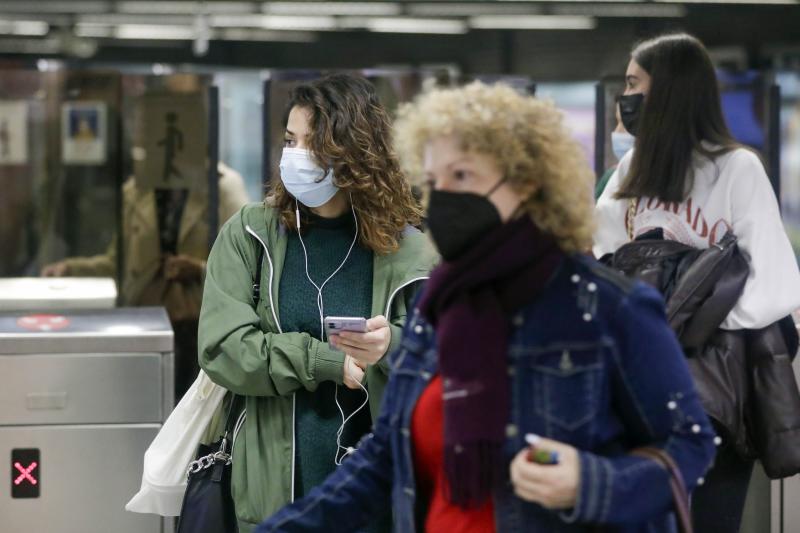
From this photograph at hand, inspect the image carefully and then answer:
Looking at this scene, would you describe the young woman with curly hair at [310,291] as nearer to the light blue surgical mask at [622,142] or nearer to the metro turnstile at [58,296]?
the light blue surgical mask at [622,142]

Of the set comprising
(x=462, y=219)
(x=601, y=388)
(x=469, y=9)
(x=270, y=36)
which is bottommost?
(x=601, y=388)

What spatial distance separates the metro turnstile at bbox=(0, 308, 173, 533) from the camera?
4.03 m

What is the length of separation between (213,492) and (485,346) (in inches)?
54.8

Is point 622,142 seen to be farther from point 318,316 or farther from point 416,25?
point 416,25

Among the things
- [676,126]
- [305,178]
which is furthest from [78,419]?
[676,126]

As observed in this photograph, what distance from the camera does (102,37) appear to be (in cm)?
1816

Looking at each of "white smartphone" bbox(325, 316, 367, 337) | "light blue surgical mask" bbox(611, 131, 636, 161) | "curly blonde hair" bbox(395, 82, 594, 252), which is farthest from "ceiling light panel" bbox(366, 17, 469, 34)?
"curly blonde hair" bbox(395, 82, 594, 252)

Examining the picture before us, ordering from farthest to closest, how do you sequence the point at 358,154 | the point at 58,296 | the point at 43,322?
the point at 58,296
the point at 43,322
the point at 358,154

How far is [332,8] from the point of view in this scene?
600 inches

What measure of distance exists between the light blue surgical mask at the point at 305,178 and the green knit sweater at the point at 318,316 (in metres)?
0.11

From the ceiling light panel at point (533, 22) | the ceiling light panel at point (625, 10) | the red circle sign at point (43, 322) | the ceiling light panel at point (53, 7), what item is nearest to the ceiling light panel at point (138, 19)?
the ceiling light panel at point (53, 7)

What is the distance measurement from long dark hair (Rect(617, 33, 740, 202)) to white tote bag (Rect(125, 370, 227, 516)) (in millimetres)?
1143

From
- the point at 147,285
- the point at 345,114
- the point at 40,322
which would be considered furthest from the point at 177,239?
the point at 345,114

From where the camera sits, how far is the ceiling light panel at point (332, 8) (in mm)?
14930
